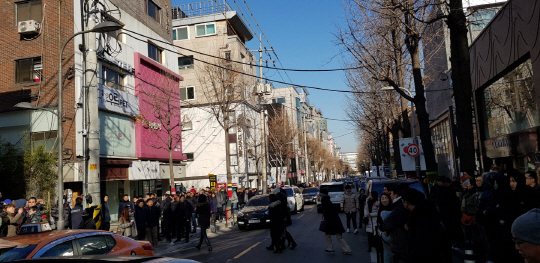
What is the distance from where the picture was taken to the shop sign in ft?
79.9

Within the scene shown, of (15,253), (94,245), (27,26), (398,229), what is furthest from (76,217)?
(27,26)

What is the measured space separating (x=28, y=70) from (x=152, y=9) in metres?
11.7

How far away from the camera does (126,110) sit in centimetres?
2716

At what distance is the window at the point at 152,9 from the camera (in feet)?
105

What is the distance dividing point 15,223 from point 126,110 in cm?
1521

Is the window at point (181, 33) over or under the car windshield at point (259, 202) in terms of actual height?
over

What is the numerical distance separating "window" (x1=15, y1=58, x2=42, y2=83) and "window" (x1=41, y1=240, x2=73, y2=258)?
19.3 metres

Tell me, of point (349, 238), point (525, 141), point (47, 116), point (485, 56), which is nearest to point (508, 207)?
point (349, 238)

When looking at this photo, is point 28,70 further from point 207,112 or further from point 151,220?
point 207,112

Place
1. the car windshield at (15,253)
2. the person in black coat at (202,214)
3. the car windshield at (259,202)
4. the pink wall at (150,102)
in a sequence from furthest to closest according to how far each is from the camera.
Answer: the pink wall at (150,102), the car windshield at (259,202), the person in black coat at (202,214), the car windshield at (15,253)

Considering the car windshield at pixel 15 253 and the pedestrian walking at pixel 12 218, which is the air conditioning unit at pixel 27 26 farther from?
the car windshield at pixel 15 253

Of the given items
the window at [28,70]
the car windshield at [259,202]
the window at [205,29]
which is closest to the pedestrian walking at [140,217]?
the car windshield at [259,202]

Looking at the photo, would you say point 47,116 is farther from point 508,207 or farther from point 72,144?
point 508,207

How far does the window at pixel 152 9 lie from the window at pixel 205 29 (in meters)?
15.6
